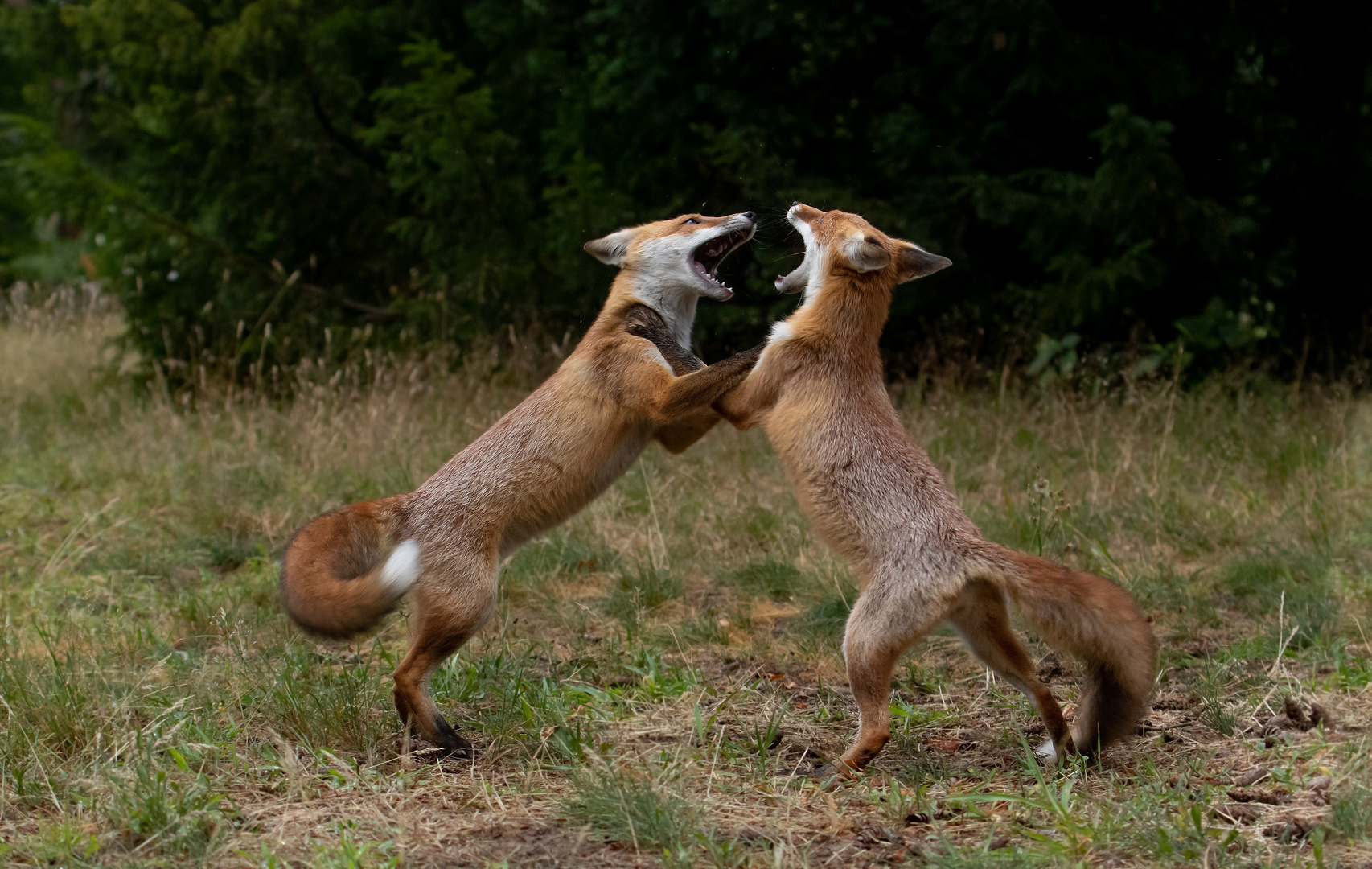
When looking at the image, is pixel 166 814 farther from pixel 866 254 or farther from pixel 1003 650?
pixel 866 254

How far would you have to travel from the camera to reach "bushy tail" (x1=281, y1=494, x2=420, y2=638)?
3.72 meters

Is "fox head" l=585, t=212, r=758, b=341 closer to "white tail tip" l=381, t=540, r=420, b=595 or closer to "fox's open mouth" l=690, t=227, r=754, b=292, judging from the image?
"fox's open mouth" l=690, t=227, r=754, b=292

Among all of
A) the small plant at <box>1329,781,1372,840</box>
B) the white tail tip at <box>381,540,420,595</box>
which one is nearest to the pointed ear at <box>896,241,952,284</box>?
the white tail tip at <box>381,540,420,595</box>

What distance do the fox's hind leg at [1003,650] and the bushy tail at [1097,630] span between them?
129mm

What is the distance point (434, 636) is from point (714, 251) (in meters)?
2.06

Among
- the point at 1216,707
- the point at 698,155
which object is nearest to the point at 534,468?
the point at 1216,707

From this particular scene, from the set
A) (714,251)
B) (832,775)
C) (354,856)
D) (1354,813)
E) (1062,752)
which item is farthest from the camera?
(714,251)

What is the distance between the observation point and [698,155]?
9.91m

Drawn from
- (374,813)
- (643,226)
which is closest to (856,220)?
(643,226)

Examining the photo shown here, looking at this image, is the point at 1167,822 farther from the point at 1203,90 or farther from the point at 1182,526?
the point at 1203,90

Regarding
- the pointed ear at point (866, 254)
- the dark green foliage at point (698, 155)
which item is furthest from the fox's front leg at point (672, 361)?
the dark green foliage at point (698, 155)

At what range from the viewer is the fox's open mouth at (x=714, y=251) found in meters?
4.97

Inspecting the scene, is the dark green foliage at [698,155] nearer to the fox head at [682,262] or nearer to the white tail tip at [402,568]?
the fox head at [682,262]

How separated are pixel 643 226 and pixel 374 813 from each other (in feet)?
9.39
